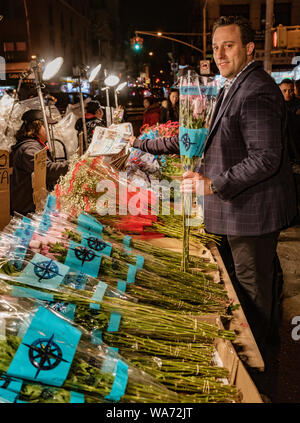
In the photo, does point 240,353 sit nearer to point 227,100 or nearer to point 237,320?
point 237,320

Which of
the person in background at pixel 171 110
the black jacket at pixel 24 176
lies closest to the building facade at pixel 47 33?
the person in background at pixel 171 110

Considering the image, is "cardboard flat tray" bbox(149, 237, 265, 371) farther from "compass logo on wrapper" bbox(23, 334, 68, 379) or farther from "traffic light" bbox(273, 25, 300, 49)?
"traffic light" bbox(273, 25, 300, 49)

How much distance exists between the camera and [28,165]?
17.6 feet

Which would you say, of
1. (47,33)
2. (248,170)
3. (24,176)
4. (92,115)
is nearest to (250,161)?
(248,170)

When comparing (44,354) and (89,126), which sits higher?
(89,126)

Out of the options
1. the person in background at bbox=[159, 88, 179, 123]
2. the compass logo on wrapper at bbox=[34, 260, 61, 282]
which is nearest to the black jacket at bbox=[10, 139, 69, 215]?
the compass logo on wrapper at bbox=[34, 260, 61, 282]

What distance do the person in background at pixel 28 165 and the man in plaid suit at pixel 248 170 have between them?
2.93 metres

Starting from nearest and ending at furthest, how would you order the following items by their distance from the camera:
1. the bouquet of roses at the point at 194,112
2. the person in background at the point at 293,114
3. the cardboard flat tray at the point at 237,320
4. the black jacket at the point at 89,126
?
the cardboard flat tray at the point at 237,320 < the bouquet of roses at the point at 194,112 < the person in background at the point at 293,114 < the black jacket at the point at 89,126

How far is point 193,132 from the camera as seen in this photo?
2.58 m

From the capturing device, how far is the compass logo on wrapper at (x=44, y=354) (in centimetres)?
155

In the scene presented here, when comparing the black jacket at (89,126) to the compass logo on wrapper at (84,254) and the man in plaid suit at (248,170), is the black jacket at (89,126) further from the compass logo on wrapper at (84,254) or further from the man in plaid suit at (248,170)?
the compass logo on wrapper at (84,254)

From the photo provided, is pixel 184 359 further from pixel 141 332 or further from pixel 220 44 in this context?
pixel 220 44

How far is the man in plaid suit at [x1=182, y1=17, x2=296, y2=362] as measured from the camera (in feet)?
7.99

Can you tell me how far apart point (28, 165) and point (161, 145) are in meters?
2.39
